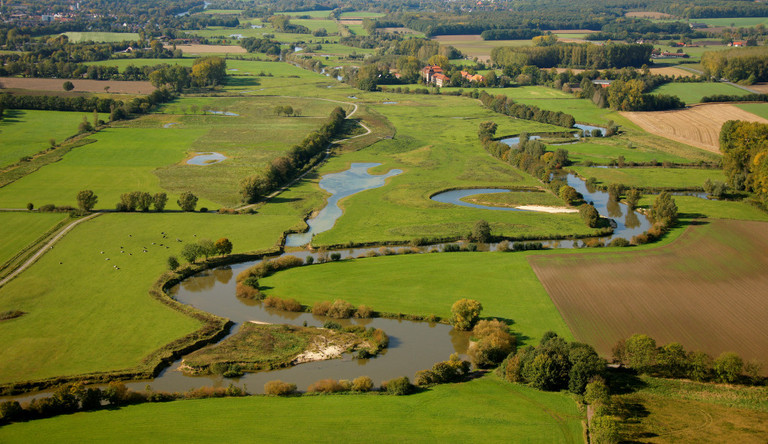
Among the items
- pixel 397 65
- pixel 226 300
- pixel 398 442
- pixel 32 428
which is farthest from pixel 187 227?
pixel 397 65

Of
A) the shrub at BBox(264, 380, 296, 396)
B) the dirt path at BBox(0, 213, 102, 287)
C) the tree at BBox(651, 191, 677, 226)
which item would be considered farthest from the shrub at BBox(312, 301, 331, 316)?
the tree at BBox(651, 191, 677, 226)

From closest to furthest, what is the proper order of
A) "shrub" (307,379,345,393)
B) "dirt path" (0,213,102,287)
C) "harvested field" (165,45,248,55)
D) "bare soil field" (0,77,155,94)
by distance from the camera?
"shrub" (307,379,345,393)
"dirt path" (0,213,102,287)
"bare soil field" (0,77,155,94)
"harvested field" (165,45,248,55)

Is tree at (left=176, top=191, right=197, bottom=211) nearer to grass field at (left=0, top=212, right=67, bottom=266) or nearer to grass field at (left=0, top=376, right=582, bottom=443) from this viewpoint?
grass field at (left=0, top=212, right=67, bottom=266)

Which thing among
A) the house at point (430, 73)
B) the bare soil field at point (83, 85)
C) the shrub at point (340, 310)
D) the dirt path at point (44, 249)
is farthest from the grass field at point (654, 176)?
the bare soil field at point (83, 85)

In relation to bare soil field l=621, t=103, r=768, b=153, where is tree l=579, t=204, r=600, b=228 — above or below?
below

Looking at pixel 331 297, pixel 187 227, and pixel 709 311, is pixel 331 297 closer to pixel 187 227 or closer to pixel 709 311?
pixel 187 227

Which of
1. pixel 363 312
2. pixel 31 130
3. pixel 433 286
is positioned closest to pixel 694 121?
pixel 433 286
